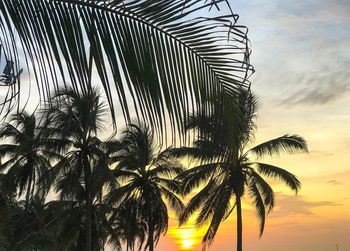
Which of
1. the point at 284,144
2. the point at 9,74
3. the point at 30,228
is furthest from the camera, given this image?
the point at 30,228

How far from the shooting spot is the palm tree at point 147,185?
39.2 m

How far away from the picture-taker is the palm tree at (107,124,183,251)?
3922 centimetres

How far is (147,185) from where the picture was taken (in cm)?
3966

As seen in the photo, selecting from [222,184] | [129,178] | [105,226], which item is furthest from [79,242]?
[222,184]

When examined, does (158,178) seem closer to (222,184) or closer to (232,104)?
(222,184)

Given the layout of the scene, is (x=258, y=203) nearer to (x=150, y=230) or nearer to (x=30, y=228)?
(x=150, y=230)

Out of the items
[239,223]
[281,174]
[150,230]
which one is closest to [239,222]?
[239,223]

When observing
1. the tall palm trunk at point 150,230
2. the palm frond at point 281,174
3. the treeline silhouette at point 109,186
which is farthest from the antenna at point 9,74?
→ the tall palm trunk at point 150,230

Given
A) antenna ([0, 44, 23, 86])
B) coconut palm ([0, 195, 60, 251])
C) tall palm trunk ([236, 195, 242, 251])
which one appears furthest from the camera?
coconut palm ([0, 195, 60, 251])

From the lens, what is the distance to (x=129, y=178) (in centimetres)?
4000

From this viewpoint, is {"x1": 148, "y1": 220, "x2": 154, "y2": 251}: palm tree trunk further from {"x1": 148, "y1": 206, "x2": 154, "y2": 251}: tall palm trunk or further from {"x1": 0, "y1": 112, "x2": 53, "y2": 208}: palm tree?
{"x1": 0, "y1": 112, "x2": 53, "y2": 208}: palm tree

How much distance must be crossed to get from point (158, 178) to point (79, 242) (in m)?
8.16

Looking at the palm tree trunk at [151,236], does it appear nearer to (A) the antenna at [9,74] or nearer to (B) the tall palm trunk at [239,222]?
(B) the tall palm trunk at [239,222]

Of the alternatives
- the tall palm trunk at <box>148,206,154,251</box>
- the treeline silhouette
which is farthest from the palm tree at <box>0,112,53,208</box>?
the tall palm trunk at <box>148,206,154,251</box>
